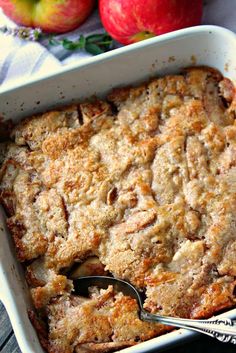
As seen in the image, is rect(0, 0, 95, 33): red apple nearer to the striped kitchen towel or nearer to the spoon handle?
the striped kitchen towel

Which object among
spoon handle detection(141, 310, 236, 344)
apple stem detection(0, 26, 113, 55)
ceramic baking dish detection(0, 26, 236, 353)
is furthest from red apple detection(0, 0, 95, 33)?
spoon handle detection(141, 310, 236, 344)

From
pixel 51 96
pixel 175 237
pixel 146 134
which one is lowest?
pixel 175 237

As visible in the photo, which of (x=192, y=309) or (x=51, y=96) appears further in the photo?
(x=51, y=96)

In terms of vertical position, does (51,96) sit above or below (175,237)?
above

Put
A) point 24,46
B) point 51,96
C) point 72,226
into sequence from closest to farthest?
point 72,226 → point 51,96 → point 24,46

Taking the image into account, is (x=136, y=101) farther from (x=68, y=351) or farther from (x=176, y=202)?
(x=68, y=351)

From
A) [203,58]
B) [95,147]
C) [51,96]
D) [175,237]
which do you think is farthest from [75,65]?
[175,237]
